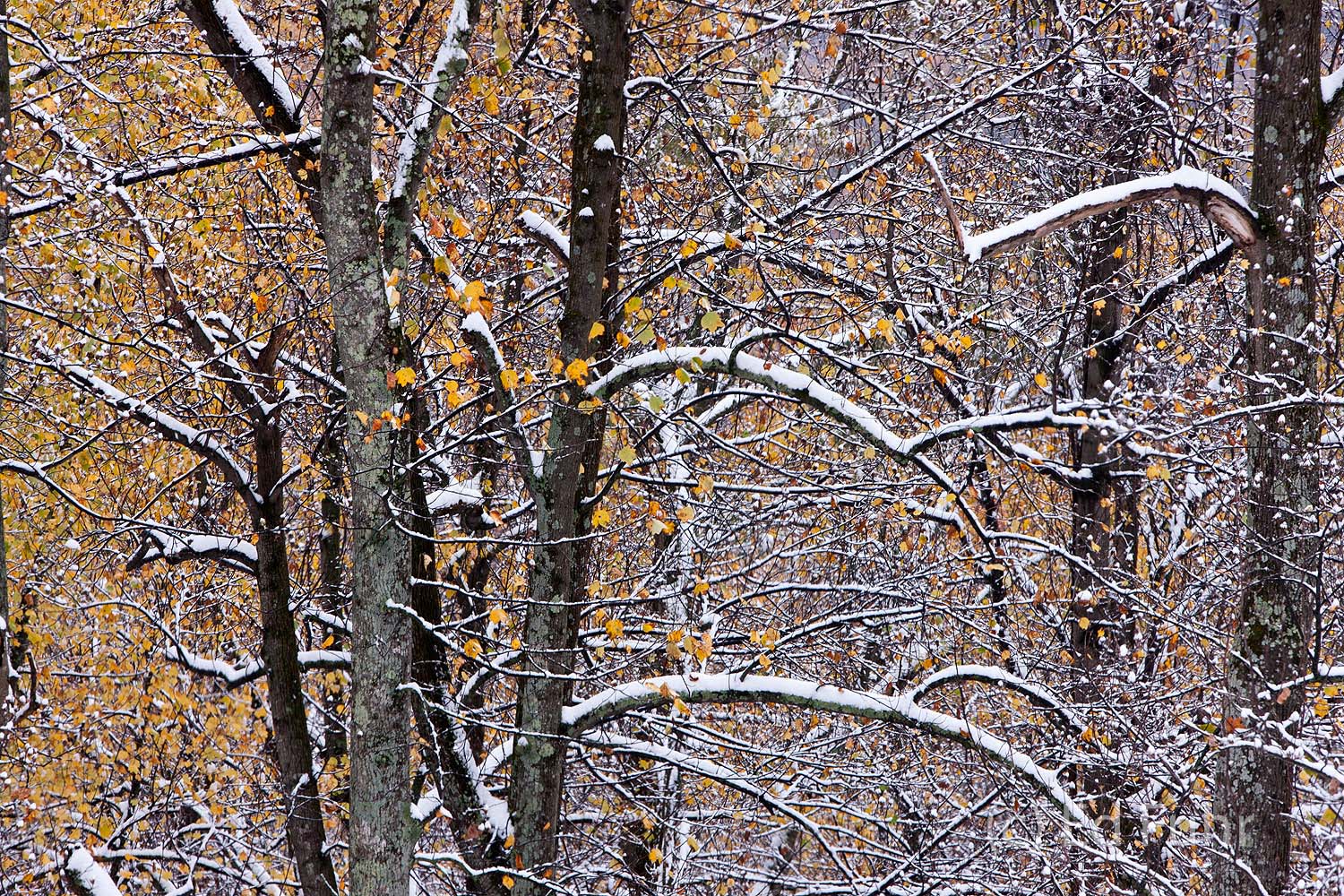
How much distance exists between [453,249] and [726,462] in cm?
369

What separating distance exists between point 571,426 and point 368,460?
1.33m

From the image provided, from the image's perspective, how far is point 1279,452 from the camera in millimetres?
5848

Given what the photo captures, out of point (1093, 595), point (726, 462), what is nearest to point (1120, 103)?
point (1093, 595)

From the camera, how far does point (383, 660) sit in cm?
550

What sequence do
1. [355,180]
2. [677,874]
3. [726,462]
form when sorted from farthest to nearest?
1. [726,462]
2. [677,874]
3. [355,180]

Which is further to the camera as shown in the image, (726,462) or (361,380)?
(726,462)

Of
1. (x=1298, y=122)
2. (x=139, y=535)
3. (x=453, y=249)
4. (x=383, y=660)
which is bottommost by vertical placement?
(x=383, y=660)

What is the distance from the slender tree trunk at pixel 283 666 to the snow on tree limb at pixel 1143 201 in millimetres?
4877

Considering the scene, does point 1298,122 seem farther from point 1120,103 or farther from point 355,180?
point 355,180

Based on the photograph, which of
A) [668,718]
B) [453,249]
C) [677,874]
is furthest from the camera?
[677,874]

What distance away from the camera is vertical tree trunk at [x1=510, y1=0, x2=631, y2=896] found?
6.33 meters

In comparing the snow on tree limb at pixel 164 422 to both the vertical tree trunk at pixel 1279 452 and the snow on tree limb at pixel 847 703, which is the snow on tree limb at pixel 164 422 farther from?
the vertical tree trunk at pixel 1279 452

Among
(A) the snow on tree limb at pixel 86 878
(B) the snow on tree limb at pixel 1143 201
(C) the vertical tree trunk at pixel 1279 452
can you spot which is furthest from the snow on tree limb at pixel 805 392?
(A) the snow on tree limb at pixel 86 878

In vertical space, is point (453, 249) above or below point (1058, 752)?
above
